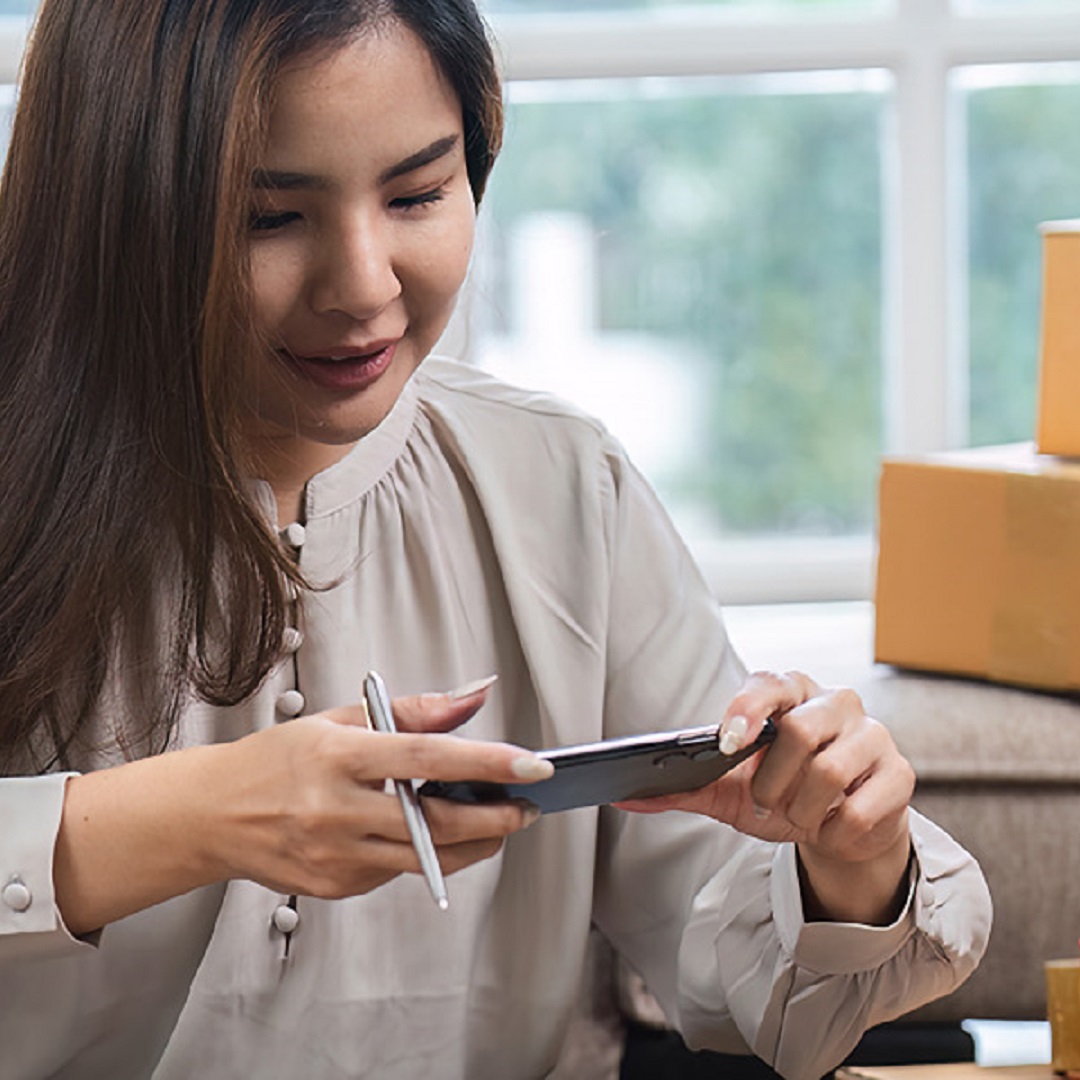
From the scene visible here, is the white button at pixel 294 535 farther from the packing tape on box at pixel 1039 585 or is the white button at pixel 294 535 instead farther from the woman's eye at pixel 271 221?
the packing tape on box at pixel 1039 585

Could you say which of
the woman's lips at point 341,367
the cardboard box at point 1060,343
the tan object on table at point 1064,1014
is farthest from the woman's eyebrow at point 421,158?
the cardboard box at point 1060,343

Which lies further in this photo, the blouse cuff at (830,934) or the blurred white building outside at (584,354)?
the blurred white building outside at (584,354)

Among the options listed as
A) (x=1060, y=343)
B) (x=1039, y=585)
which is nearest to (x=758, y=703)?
(x=1039, y=585)

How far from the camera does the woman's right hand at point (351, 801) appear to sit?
836 millimetres

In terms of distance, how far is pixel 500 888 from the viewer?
4.27 ft

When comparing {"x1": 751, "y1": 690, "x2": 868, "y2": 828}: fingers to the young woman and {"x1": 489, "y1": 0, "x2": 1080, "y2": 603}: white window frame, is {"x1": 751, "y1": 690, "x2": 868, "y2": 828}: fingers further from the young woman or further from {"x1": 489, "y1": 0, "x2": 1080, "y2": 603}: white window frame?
{"x1": 489, "y1": 0, "x2": 1080, "y2": 603}: white window frame

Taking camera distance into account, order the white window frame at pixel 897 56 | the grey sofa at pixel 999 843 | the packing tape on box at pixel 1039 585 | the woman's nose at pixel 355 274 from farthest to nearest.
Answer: the white window frame at pixel 897 56
the packing tape on box at pixel 1039 585
the grey sofa at pixel 999 843
the woman's nose at pixel 355 274

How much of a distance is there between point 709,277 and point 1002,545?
88 centimetres

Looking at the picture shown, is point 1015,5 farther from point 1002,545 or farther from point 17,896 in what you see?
point 17,896

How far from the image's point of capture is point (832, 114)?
90.7 inches

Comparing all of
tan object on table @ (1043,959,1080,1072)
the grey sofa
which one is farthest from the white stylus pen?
the grey sofa

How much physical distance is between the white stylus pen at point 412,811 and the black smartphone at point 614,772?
0.01 m

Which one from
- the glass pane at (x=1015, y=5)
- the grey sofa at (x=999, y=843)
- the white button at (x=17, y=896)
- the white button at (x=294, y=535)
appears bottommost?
the grey sofa at (x=999, y=843)

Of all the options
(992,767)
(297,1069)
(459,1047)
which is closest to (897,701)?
(992,767)
